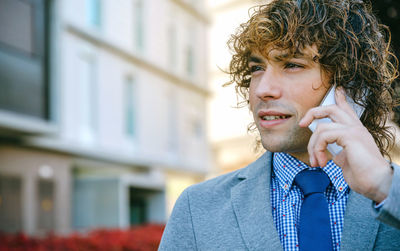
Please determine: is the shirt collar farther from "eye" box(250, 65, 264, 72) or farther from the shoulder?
"eye" box(250, 65, 264, 72)

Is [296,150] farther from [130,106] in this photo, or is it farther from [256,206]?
[130,106]

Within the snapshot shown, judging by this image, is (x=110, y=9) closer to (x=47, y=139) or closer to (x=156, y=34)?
(x=156, y=34)

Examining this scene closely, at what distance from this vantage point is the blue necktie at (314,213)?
1890 millimetres

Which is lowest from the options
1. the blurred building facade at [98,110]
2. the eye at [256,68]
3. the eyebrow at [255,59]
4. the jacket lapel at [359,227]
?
the jacket lapel at [359,227]

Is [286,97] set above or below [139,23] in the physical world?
below

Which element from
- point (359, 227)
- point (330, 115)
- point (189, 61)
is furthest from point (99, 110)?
point (330, 115)

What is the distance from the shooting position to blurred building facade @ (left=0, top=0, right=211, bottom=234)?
44.1ft

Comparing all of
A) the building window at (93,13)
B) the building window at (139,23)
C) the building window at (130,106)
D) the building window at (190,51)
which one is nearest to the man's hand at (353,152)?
the building window at (93,13)

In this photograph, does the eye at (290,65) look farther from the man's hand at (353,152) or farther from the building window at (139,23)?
the building window at (139,23)

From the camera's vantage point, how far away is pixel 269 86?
2.04 metres

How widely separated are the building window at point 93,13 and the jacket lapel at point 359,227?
54.6ft

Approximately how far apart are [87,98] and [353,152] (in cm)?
1600

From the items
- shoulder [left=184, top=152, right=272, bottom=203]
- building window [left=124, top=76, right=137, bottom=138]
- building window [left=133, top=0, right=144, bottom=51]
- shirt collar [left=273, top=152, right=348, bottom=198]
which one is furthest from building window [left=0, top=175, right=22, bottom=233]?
shirt collar [left=273, top=152, right=348, bottom=198]

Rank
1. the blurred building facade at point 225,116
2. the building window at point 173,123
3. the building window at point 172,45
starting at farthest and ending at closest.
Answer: the blurred building facade at point 225,116, the building window at point 172,45, the building window at point 173,123
